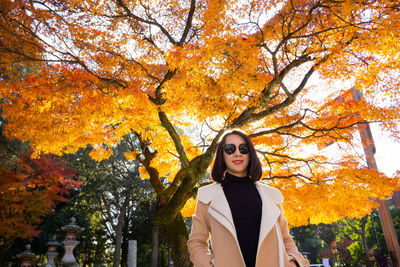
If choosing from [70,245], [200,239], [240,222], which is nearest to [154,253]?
[70,245]

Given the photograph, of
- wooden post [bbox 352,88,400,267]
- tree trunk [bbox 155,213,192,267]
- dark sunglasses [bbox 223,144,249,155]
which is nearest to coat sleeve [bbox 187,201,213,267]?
dark sunglasses [bbox 223,144,249,155]

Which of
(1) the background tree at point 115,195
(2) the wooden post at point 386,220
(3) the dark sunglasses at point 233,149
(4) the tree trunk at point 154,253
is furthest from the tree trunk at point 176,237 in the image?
(4) the tree trunk at point 154,253

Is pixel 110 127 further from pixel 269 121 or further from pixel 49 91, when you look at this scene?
pixel 269 121

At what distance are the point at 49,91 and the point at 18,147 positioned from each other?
756cm

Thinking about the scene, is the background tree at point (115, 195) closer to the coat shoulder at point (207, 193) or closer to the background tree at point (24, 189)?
the background tree at point (24, 189)

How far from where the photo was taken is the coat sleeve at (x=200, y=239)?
1.86 meters

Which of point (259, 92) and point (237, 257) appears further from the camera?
point (259, 92)

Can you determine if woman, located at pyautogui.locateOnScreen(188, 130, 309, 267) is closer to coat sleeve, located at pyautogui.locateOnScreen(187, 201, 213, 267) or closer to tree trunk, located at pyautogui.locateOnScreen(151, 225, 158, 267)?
coat sleeve, located at pyautogui.locateOnScreen(187, 201, 213, 267)

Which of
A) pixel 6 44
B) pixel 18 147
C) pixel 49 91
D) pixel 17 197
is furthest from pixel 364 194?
pixel 18 147

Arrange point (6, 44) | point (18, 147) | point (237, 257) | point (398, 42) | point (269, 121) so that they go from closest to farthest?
point (237, 257), point (398, 42), point (6, 44), point (269, 121), point (18, 147)

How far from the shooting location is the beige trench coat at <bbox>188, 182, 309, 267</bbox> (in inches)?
70.6

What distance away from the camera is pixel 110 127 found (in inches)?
348

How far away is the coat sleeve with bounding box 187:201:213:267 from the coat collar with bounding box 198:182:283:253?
0.09 m

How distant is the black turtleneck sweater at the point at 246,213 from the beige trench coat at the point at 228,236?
51 millimetres
